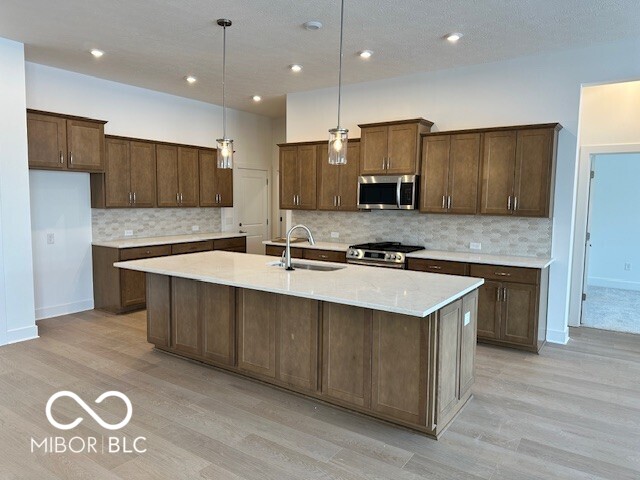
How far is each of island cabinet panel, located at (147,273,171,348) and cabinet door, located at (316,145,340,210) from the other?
2.60 m

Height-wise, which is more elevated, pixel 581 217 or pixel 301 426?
pixel 581 217

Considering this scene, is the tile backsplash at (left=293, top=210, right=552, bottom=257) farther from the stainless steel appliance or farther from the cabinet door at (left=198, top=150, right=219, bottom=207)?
the cabinet door at (left=198, top=150, right=219, bottom=207)

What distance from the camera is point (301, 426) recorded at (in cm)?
291

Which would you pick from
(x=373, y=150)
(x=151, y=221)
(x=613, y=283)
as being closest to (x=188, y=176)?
(x=151, y=221)

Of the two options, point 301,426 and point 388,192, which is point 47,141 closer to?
point 388,192

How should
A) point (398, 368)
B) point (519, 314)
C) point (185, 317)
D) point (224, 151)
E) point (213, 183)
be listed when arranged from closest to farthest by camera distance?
point (398, 368) < point (224, 151) < point (185, 317) < point (519, 314) < point (213, 183)

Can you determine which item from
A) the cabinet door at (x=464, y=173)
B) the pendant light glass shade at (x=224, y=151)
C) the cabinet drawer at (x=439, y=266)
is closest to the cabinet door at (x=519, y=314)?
the cabinet drawer at (x=439, y=266)

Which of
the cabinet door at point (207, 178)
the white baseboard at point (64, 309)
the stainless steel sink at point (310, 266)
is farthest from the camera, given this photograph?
the cabinet door at point (207, 178)

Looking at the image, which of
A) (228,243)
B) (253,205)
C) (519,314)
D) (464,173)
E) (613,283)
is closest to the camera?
(519,314)

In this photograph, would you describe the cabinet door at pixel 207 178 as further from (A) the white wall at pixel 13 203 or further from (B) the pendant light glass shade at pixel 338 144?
A: (B) the pendant light glass shade at pixel 338 144

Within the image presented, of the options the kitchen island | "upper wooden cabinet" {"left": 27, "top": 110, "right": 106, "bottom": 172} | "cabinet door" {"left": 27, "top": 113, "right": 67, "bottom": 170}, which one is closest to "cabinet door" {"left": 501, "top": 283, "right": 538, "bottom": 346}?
the kitchen island

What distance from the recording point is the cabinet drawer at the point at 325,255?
5601 millimetres

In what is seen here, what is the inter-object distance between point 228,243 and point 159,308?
9.31 feet

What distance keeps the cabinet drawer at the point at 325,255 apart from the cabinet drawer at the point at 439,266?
96 centimetres
